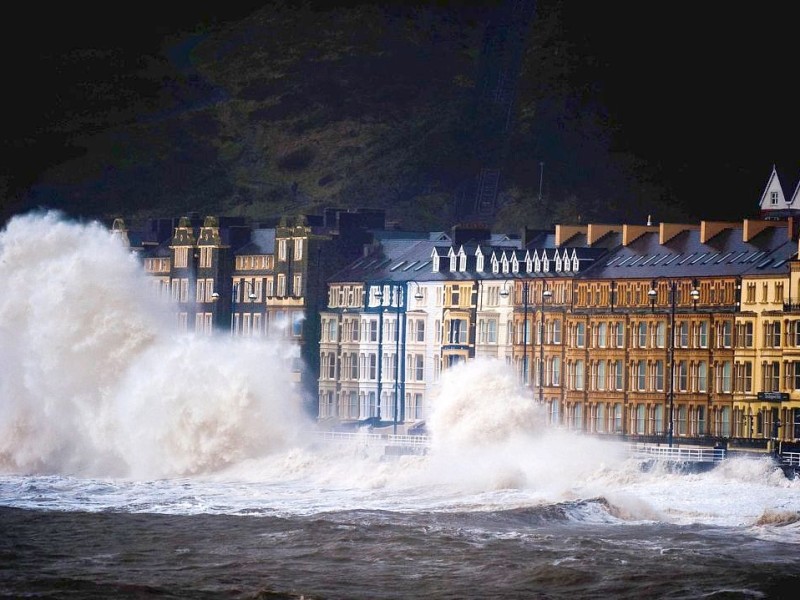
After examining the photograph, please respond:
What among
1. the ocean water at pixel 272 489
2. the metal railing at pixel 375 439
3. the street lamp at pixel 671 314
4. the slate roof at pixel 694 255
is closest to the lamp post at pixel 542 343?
the slate roof at pixel 694 255

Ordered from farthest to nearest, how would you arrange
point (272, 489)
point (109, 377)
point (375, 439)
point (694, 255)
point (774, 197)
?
point (774, 197), point (109, 377), point (694, 255), point (375, 439), point (272, 489)

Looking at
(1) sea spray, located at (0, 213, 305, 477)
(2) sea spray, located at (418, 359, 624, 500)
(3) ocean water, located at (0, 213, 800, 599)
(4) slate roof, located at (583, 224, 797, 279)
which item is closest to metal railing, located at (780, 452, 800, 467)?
(3) ocean water, located at (0, 213, 800, 599)

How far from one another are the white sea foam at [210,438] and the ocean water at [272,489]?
0.11m

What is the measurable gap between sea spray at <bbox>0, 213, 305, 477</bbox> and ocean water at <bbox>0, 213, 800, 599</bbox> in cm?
10

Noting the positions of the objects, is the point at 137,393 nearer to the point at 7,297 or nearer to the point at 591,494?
the point at 7,297

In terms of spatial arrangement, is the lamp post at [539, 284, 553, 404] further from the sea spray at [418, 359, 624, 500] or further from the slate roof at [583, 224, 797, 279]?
the sea spray at [418, 359, 624, 500]

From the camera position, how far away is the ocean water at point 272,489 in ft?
228

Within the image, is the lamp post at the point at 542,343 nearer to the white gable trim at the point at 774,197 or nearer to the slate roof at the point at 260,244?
the white gable trim at the point at 774,197

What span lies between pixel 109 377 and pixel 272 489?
55.4ft

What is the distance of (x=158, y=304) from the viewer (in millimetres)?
116125

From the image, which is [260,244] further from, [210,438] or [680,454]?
[680,454]

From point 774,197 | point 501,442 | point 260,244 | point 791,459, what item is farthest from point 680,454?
point 260,244

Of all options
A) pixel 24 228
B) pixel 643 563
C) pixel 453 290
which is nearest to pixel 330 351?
pixel 453 290

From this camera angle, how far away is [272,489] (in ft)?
319
